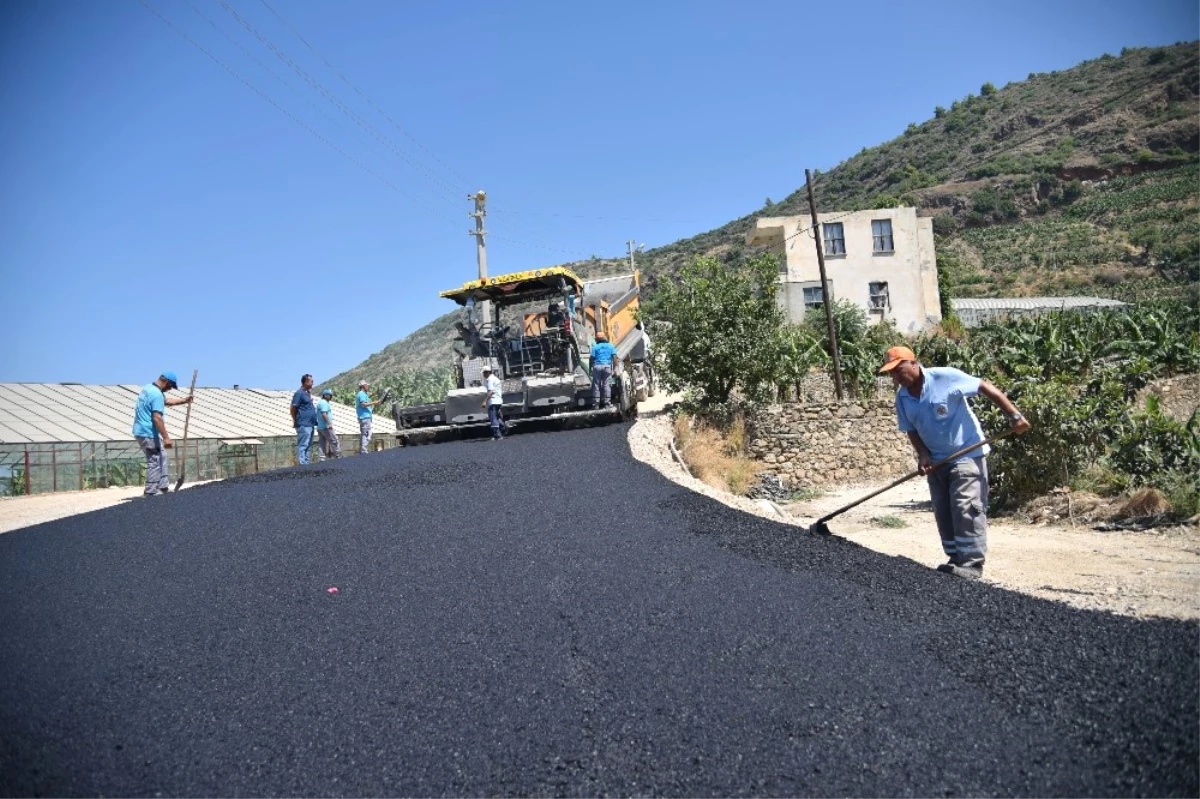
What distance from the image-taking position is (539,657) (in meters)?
2.81

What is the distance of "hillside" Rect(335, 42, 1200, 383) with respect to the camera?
1795 inches

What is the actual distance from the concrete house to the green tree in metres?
12.8

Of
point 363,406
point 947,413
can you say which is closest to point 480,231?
point 363,406

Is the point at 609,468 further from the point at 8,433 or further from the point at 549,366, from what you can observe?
the point at 8,433

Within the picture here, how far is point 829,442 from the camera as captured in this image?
13695 millimetres

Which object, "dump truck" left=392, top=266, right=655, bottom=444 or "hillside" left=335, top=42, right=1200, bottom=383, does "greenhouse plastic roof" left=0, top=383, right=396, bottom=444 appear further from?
"hillside" left=335, top=42, right=1200, bottom=383

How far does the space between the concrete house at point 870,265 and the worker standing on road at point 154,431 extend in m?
21.4

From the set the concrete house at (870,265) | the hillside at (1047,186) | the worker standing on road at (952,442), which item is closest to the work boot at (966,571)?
the worker standing on road at (952,442)

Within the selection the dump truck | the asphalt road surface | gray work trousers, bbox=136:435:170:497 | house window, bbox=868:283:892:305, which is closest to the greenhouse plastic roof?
the dump truck

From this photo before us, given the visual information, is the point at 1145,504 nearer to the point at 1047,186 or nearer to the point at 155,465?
the point at 155,465

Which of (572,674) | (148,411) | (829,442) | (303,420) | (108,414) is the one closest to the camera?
(572,674)

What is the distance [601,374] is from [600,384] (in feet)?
0.51

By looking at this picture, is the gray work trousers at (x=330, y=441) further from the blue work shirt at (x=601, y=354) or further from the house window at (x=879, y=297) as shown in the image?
the house window at (x=879, y=297)

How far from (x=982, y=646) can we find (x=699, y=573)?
1.36 meters
